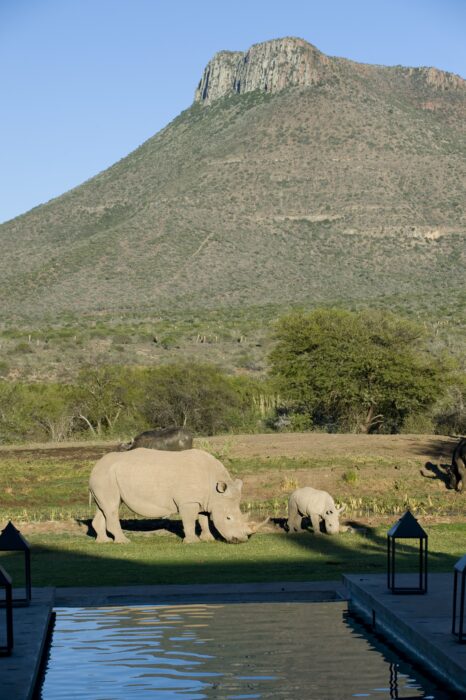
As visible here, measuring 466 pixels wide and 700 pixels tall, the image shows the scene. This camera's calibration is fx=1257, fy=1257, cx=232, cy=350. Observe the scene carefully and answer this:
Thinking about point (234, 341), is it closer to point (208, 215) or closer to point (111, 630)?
point (208, 215)

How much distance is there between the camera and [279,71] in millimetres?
145500

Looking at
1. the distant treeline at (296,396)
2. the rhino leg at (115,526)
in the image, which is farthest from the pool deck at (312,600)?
the distant treeline at (296,396)

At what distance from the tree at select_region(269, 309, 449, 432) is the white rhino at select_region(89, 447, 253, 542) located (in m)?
→ 22.5

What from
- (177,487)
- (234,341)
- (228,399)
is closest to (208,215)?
(234,341)

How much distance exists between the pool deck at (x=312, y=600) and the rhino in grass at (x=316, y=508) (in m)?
5.38

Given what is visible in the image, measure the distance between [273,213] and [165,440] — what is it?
282 feet

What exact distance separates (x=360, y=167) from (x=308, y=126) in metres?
11.5

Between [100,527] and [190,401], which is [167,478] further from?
[190,401]

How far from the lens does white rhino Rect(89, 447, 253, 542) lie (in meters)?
20.9

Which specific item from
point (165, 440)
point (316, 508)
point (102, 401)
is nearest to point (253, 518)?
point (316, 508)

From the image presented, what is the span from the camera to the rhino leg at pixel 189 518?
69.0 feet

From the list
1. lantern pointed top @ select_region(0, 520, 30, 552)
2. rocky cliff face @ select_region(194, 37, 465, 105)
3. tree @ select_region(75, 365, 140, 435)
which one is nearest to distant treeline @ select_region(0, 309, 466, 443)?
tree @ select_region(75, 365, 140, 435)

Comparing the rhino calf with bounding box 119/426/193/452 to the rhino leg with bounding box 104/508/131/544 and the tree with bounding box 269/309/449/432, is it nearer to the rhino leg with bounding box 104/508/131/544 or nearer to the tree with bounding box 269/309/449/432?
the rhino leg with bounding box 104/508/131/544

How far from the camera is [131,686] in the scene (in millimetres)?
11258
